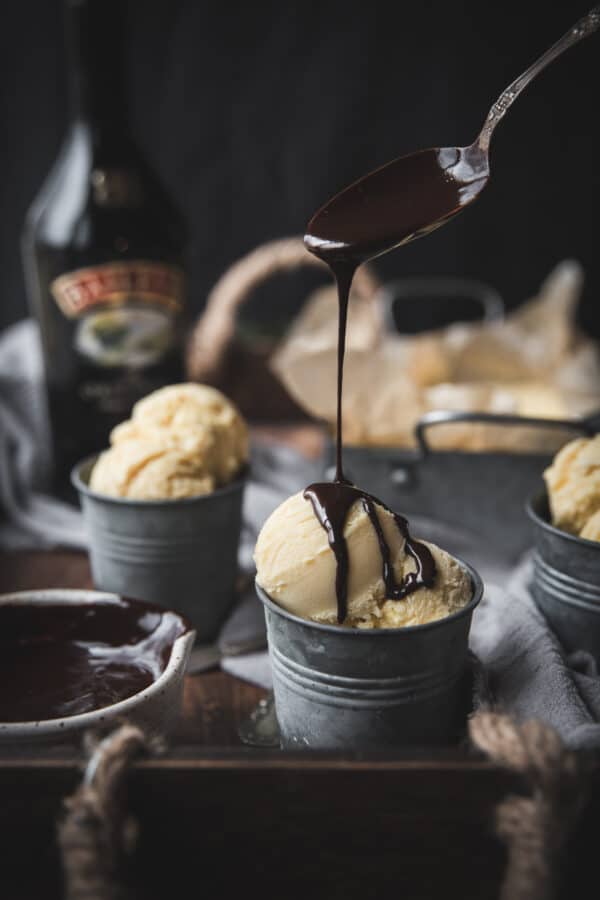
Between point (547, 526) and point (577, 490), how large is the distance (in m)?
0.06

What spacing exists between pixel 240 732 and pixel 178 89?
2.13 meters

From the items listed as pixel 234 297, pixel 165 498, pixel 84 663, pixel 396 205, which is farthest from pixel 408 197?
pixel 234 297

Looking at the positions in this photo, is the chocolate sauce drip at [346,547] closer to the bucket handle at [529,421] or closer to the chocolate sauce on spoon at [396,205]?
the chocolate sauce on spoon at [396,205]

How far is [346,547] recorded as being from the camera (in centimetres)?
84

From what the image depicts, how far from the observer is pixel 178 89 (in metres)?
2.59

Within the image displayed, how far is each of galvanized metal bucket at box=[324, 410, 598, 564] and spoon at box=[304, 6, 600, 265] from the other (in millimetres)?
553

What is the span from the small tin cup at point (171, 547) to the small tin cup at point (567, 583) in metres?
0.43

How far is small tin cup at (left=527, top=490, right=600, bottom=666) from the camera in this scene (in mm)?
985

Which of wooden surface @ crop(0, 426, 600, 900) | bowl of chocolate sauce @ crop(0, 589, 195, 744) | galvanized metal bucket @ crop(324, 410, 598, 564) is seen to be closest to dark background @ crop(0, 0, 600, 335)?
galvanized metal bucket @ crop(324, 410, 598, 564)

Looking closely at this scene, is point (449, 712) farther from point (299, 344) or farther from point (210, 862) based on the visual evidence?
point (299, 344)

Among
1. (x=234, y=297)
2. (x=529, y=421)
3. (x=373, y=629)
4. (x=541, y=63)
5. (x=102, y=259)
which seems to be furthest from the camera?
(x=234, y=297)

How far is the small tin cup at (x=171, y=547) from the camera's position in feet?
3.90

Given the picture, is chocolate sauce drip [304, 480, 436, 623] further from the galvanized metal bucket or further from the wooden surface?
the galvanized metal bucket

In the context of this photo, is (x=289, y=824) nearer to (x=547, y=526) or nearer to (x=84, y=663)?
(x=84, y=663)
